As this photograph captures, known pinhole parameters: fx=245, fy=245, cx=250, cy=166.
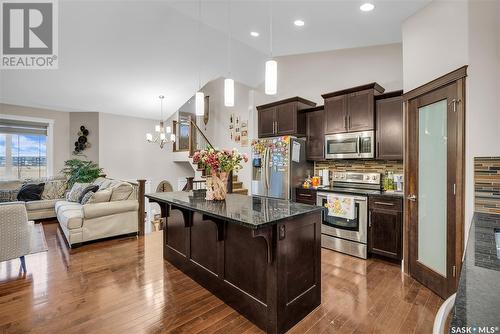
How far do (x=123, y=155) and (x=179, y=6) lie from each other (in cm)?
516

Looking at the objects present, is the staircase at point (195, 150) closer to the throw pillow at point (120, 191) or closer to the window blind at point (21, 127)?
the throw pillow at point (120, 191)

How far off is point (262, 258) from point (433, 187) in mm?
2013

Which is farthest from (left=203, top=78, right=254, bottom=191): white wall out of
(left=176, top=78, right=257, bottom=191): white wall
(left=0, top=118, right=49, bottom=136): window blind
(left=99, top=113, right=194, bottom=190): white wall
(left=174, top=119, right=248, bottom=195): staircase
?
(left=0, top=118, right=49, bottom=136): window blind

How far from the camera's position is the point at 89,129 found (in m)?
7.03

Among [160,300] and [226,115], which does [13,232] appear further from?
[226,115]

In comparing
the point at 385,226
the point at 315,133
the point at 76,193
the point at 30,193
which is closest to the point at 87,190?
the point at 76,193

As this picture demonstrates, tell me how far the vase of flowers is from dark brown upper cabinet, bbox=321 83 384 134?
2117mm

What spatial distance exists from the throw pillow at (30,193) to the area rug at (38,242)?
905 mm

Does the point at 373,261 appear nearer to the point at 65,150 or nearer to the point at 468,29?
the point at 468,29

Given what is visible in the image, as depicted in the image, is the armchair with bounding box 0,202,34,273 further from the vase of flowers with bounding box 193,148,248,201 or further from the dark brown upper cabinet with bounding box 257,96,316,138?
the dark brown upper cabinet with bounding box 257,96,316,138

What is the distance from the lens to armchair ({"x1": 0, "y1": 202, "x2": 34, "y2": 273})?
2.90m

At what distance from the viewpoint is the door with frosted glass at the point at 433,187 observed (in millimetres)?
2342

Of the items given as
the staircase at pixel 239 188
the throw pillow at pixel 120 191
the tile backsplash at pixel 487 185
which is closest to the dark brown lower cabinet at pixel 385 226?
the tile backsplash at pixel 487 185

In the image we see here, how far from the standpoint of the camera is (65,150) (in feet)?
22.7
